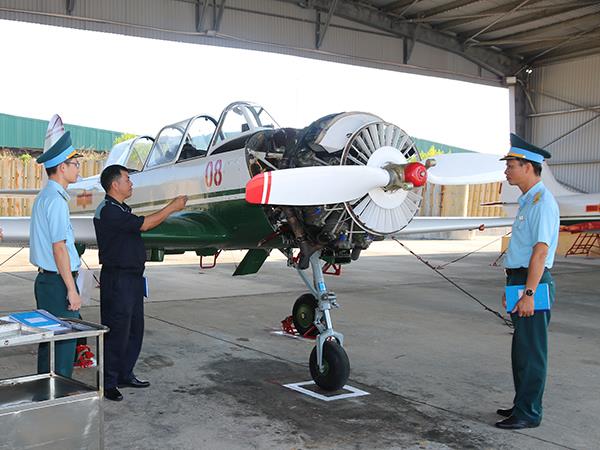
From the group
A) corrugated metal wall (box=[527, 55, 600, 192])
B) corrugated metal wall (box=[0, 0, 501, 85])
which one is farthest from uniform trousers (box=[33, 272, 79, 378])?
corrugated metal wall (box=[527, 55, 600, 192])

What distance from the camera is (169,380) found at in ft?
16.9

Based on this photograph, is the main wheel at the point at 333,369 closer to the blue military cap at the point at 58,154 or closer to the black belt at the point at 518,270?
the black belt at the point at 518,270

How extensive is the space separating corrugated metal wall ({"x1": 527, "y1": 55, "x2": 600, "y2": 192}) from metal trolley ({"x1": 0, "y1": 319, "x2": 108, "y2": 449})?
66.3 ft

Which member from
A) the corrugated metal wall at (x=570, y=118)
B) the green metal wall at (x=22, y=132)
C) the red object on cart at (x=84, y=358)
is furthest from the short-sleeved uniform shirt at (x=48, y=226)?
the green metal wall at (x=22, y=132)

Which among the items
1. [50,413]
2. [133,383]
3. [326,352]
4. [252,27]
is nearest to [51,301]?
[133,383]

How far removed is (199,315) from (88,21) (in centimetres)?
809

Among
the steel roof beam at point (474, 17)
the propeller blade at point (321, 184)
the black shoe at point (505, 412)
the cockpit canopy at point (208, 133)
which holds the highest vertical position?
the steel roof beam at point (474, 17)

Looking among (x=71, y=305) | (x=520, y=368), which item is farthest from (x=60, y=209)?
(x=520, y=368)

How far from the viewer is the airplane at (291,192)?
4.39m

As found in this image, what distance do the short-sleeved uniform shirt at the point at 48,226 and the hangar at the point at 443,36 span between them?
1019 cm

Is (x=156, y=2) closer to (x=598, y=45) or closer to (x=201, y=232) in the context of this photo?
(x=201, y=232)

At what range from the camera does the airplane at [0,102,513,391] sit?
4.39 m

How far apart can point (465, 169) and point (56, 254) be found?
356 cm

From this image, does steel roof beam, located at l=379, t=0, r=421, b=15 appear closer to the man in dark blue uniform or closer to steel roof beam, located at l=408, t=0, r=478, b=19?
steel roof beam, located at l=408, t=0, r=478, b=19
